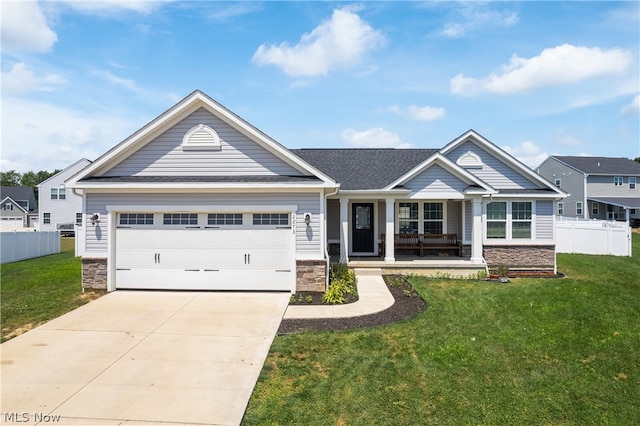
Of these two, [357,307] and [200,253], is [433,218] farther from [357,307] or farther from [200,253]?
[200,253]

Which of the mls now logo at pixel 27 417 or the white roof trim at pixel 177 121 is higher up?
the white roof trim at pixel 177 121

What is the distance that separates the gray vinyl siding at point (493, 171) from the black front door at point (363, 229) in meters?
4.19

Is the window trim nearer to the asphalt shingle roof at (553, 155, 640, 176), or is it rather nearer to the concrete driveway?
the concrete driveway

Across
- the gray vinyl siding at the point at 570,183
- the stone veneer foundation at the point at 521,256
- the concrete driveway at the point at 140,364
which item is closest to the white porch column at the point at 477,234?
the stone veneer foundation at the point at 521,256

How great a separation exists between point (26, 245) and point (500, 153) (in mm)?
22492

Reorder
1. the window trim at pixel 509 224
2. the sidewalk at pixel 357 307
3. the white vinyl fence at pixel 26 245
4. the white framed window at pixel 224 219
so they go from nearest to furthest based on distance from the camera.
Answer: the sidewalk at pixel 357 307, the white framed window at pixel 224 219, the window trim at pixel 509 224, the white vinyl fence at pixel 26 245

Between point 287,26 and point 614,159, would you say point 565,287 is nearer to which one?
point 287,26

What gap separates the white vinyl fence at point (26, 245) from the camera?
55.4ft

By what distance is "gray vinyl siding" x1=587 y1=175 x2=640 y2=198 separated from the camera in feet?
121

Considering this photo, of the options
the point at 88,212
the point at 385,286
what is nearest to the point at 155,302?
the point at 88,212

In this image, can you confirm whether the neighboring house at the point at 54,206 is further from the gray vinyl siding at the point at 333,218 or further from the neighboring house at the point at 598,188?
the neighboring house at the point at 598,188

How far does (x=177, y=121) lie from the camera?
35.9ft

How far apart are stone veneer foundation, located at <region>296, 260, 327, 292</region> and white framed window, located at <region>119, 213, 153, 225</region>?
4598 millimetres

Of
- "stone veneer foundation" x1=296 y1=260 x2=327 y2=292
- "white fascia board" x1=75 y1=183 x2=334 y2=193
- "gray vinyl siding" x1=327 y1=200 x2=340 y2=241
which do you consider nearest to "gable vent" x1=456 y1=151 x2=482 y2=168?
"gray vinyl siding" x1=327 y1=200 x2=340 y2=241
